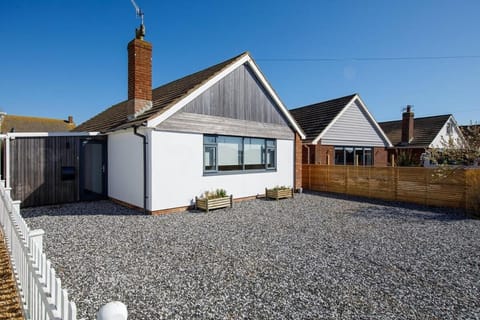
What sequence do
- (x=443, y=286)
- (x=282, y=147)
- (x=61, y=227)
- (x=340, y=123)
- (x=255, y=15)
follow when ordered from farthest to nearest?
(x=340, y=123) < (x=282, y=147) < (x=255, y=15) < (x=61, y=227) < (x=443, y=286)

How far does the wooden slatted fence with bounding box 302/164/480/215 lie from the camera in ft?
30.8

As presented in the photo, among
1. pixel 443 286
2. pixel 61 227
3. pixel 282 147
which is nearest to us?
pixel 443 286

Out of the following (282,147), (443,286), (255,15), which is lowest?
(443,286)

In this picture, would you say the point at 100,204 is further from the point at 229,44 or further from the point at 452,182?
the point at 452,182

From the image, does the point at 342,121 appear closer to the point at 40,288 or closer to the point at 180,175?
the point at 180,175

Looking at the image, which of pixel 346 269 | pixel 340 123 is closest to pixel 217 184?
pixel 346 269

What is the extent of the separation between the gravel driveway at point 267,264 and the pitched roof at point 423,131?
16489mm

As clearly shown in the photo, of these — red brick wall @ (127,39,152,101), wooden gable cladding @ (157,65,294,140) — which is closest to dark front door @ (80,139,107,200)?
red brick wall @ (127,39,152,101)

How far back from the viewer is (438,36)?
420 inches

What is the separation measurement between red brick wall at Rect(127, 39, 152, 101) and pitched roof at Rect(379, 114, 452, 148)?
2277 cm

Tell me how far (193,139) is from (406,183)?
986cm

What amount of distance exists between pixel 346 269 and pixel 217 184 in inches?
249

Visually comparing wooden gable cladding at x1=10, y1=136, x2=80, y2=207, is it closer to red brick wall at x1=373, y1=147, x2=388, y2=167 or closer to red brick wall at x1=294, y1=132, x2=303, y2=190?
red brick wall at x1=294, y1=132, x2=303, y2=190

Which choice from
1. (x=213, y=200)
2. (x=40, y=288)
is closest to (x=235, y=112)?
(x=213, y=200)
